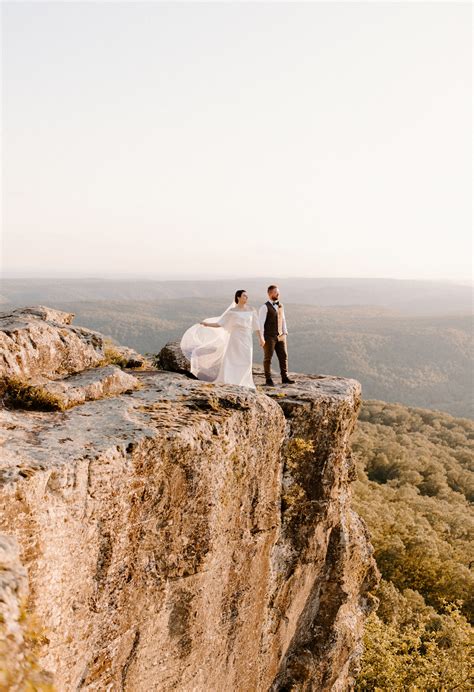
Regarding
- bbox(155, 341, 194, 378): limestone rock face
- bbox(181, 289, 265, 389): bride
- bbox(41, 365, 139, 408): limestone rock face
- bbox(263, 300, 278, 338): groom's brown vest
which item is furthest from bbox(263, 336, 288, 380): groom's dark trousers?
bbox(41, 365, 139, 408): limestone rock face

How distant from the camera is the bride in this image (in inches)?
527

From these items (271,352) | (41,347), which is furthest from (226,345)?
(41,347)

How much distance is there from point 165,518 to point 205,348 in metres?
6.42

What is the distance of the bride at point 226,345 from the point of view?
13391 mm

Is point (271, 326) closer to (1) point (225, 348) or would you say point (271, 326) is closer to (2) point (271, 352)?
(2) point (271, 352)

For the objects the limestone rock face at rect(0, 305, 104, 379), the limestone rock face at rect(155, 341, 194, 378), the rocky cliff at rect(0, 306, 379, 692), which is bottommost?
the rocky cliff at rect(0, 306, 379, 692)

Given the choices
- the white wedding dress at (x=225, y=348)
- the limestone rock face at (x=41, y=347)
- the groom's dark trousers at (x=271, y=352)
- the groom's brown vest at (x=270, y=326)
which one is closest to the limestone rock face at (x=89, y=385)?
the limestone rock face at (x=41, y=347)

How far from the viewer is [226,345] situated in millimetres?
13906

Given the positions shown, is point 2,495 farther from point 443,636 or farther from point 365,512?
point 365,512

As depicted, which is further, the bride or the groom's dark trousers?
the groom's dark trousers

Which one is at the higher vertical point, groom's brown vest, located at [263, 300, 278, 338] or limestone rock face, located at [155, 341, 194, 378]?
groom's brown vest, located at [263, 300, 278, 338]

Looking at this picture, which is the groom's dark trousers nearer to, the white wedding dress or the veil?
the white wedding dress

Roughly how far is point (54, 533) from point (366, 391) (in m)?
197

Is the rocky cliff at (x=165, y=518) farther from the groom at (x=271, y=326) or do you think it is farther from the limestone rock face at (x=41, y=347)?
the groom at (x=271, y=326)
